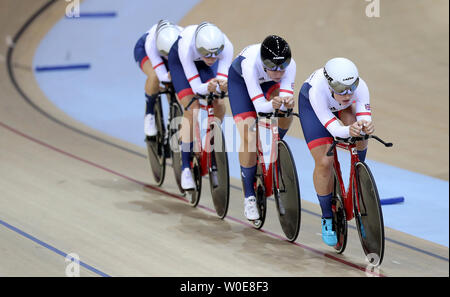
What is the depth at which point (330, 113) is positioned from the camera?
146 inches

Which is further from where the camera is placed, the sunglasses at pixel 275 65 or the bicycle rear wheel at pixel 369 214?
the sunglasses at pixel 275 65

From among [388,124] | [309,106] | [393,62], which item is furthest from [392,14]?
[309,106]

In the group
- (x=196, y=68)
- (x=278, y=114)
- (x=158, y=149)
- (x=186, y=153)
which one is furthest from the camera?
(x=158, y=149)

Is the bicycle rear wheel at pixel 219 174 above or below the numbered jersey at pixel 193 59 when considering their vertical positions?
below

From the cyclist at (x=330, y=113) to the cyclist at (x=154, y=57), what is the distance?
1.33 metres

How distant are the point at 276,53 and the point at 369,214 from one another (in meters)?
0.93

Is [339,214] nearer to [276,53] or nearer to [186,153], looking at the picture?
[276,53]

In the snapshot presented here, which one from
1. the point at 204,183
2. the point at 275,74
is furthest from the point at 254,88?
the point at 204,183

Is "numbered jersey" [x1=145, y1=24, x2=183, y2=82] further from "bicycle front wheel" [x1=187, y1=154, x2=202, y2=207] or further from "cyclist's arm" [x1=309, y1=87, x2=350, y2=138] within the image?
"cyclist's arm" [x1=309, y1=87, x2=350, y2=138]

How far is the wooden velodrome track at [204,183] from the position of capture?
3.92m

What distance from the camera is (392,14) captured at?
840 cm

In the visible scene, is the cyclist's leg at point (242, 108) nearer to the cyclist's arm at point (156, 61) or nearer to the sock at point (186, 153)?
the sock at point (186, 153)

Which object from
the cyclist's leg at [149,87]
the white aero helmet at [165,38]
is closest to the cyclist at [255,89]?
the white aero helmet at [165,38]
